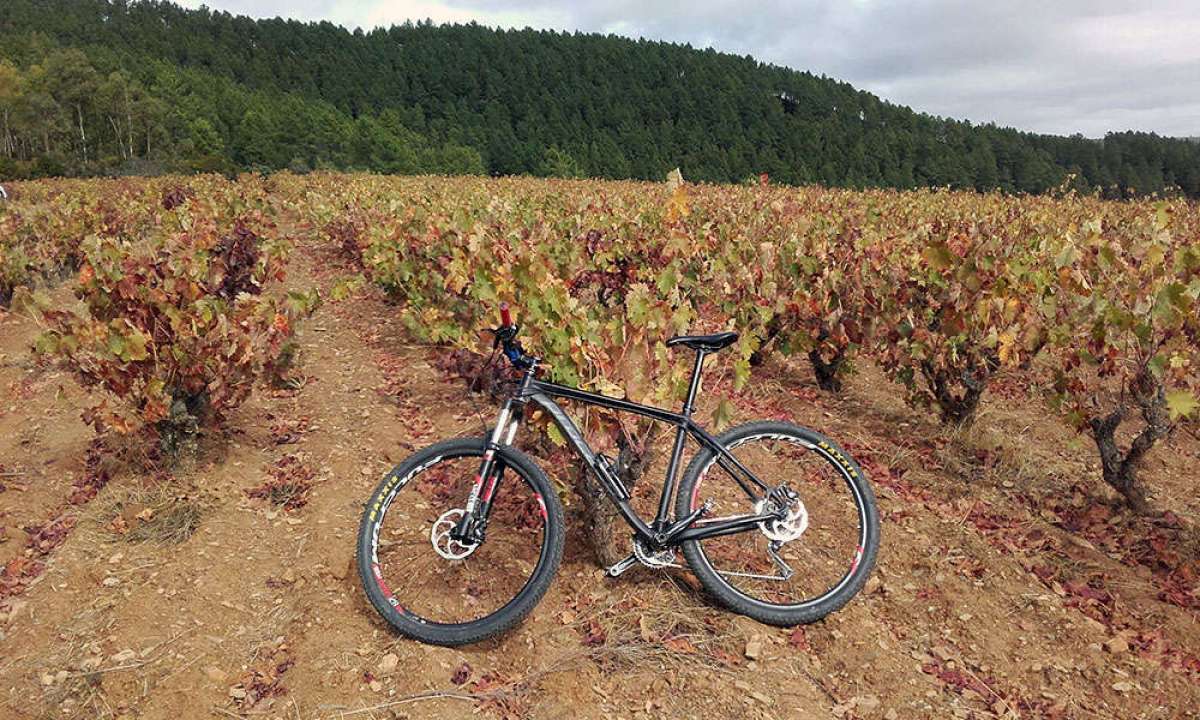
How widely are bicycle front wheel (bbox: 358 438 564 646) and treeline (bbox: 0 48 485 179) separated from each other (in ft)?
265

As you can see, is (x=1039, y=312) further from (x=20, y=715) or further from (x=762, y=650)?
(x=20, y=715)

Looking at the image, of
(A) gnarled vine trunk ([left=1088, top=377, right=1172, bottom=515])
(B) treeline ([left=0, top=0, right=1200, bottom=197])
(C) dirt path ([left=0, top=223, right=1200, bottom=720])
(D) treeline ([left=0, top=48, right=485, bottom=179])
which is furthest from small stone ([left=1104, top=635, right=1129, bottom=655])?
(D) treeline ([left=0, top=48, right=485, bottom=179])

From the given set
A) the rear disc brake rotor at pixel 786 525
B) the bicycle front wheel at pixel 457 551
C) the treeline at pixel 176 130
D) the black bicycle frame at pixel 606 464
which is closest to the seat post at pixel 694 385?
the black bicycle frame at pixel 606 464

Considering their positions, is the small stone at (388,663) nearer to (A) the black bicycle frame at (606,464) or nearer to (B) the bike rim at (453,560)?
(B) the bike rim at (453,560)

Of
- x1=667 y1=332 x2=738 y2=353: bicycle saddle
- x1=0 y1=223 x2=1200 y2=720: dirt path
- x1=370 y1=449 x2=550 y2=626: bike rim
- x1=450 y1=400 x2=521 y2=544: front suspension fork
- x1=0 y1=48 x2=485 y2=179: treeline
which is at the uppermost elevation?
x1=0 y1=48 x2=485 y2=179: treeline

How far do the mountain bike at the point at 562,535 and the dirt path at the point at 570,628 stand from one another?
0.64 feet

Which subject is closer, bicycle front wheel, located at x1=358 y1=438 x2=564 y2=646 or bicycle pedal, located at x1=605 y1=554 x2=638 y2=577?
bicycle front wheel, located at x1=358 y1=438 x2=564 y2=646

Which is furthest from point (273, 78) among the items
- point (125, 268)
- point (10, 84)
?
point (125, 268)

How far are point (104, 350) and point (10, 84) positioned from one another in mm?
103122

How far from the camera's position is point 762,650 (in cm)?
355

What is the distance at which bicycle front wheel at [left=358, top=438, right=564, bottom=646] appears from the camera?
347cm

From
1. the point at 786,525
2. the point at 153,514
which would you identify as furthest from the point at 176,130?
the point at 786,525

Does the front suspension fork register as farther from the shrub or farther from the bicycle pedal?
the shrub

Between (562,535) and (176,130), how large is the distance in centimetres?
11326
